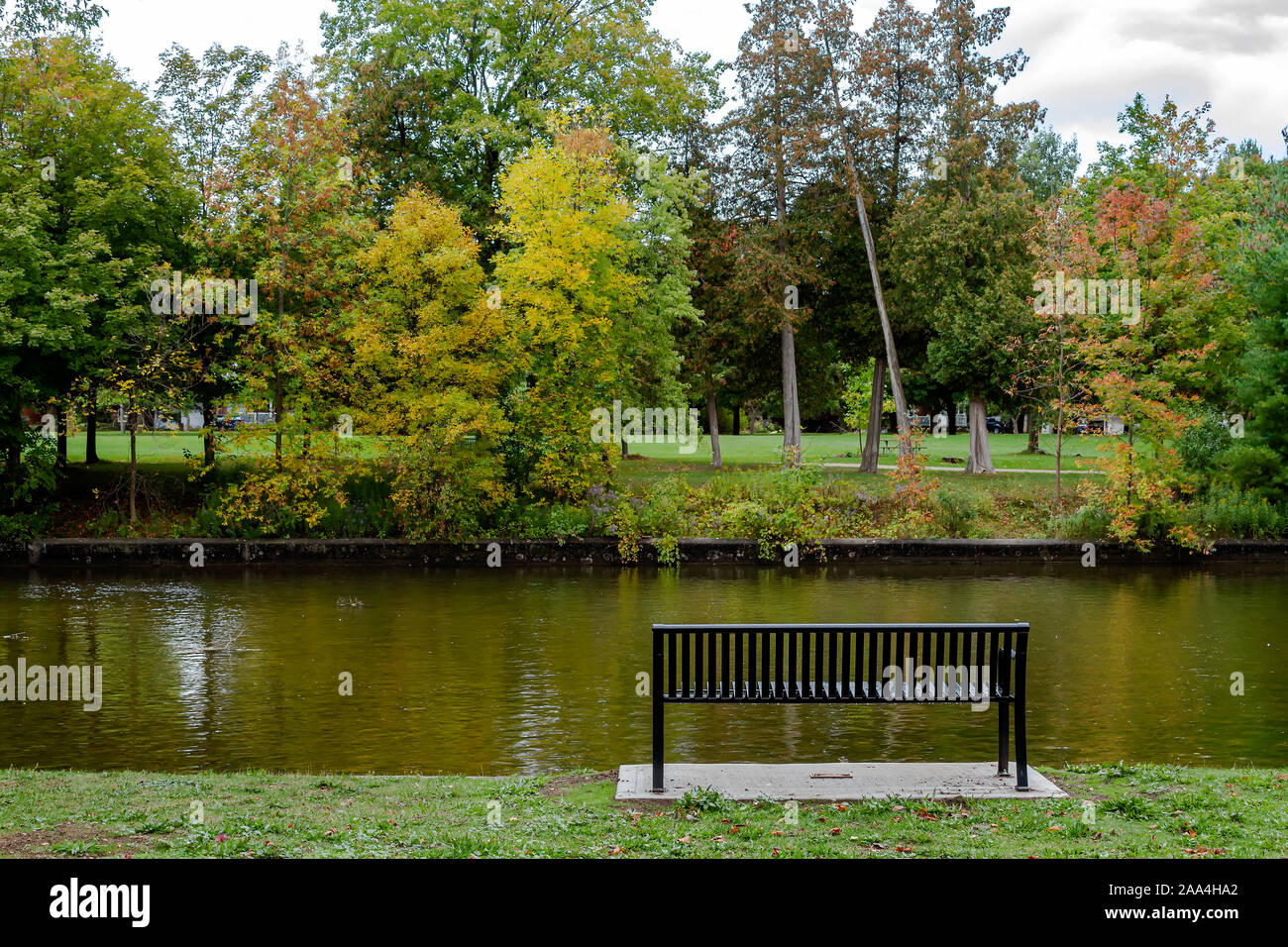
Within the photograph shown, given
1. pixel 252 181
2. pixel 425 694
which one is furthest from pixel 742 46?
pixel 425 694

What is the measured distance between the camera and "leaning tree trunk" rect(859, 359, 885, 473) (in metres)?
40.6

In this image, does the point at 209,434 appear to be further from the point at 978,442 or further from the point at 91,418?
the point at 978,442

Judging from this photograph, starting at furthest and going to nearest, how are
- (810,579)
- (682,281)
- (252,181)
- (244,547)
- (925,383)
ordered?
(925,383), (682,281), (252,181), (244,547), (810,579)

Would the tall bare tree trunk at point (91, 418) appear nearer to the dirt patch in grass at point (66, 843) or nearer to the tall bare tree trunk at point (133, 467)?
the tall bare tree trunk at point (133, 467)

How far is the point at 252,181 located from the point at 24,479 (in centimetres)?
948

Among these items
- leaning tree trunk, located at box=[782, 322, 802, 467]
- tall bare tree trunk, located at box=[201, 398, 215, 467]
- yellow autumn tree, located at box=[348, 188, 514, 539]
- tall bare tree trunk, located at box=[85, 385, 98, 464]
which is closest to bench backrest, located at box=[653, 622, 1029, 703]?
yellow autumn tree, located at box=[348, 188, 514, 539]

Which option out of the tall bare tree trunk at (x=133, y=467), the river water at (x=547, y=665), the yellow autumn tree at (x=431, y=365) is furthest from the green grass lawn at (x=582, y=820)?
the tall bare tree trunk at (x=133, y=467)

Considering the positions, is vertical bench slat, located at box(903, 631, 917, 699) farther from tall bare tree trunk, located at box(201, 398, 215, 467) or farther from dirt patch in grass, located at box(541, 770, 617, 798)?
tall bare tree trunk, located at box(201, 398, 215, 467)

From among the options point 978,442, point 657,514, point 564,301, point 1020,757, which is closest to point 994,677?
point 1020,757

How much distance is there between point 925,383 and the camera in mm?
60406

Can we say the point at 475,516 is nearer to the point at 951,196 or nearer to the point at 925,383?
the point at 951,196

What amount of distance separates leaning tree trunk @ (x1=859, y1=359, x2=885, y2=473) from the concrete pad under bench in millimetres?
31467

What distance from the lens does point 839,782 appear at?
28.3 ft

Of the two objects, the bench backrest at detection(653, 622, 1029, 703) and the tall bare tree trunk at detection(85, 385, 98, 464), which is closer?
the bench backrest at detection(653, 622, 1029, 703)
